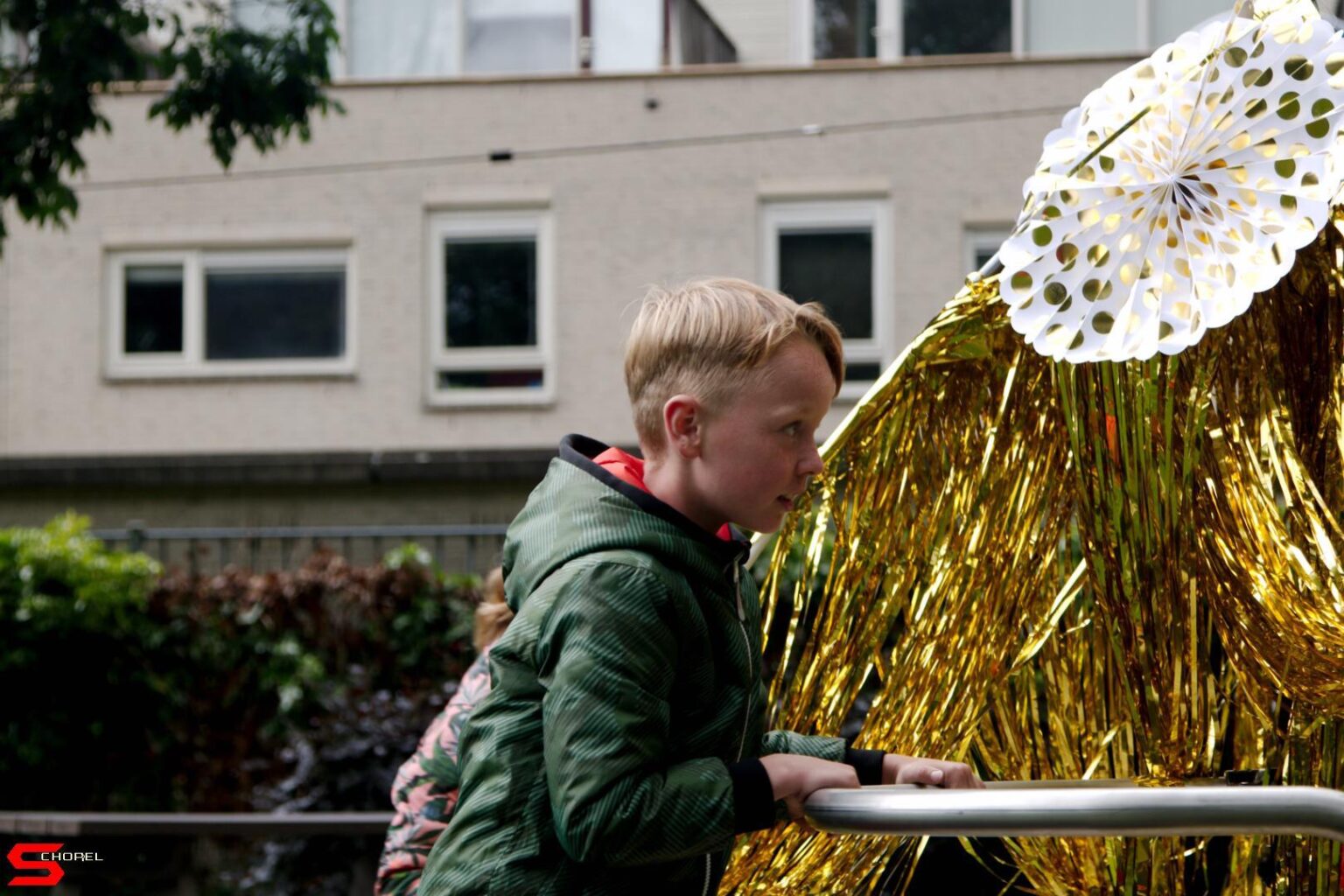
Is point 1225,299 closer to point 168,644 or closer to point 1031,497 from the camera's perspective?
point 1031,497

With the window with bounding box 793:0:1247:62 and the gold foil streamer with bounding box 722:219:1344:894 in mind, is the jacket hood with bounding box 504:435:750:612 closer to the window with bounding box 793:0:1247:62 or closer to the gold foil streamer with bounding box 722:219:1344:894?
the gold foil streamer with bounding box 722:219:1344:894

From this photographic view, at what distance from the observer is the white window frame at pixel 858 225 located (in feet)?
36.6

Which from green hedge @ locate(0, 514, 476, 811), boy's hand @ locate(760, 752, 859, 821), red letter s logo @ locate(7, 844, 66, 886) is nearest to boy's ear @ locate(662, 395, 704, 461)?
boy's hand @ locate(760, 752, 859, 821)

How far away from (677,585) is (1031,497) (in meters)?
0.54

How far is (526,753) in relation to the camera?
1484 millimetres

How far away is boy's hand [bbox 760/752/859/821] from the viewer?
4.71 ft

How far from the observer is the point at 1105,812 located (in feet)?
4.27

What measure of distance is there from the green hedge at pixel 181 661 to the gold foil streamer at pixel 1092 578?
4.53 meters

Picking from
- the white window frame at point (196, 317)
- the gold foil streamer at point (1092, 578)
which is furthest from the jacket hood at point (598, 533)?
the white window frame at point (196, 317)

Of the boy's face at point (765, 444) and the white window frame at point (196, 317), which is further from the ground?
the white window frame at point (196, 317)

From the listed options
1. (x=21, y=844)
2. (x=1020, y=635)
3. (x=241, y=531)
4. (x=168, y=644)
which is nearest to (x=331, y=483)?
(x=241, y=531)

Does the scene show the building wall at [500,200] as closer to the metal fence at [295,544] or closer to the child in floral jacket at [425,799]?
the metal fence at [295,544]

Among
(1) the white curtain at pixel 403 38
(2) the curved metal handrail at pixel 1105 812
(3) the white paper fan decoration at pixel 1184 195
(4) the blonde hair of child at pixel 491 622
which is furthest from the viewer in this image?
(1) the white curtain at pixel 403 38

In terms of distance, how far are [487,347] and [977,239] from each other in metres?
3.42
